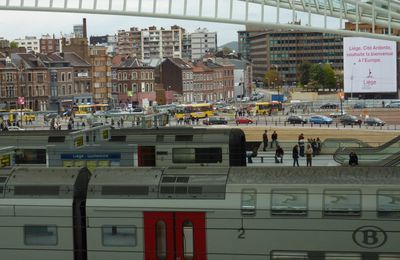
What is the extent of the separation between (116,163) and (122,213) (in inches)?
262

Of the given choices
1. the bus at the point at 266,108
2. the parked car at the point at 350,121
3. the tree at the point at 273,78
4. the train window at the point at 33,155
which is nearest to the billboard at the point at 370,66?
the bus at the point at 266,108

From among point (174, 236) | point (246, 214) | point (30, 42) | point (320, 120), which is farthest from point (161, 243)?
point (30, 42)

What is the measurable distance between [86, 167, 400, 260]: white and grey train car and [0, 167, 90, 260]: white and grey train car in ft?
0.53

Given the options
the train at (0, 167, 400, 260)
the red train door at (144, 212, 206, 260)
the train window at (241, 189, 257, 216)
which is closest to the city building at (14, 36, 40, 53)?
the train at (0, 167, 400, 260)

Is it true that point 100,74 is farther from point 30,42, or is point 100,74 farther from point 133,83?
point 30,42

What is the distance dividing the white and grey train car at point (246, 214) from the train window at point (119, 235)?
10 millimetres

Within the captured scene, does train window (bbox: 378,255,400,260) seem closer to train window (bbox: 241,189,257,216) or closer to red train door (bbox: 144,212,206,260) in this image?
train window (bbox: 241,189,257,216)

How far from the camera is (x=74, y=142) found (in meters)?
13.3

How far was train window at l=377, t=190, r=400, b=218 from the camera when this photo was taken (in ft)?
25.5

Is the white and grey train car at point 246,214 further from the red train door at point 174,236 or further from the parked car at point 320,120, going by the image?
the parked car at point 320,120

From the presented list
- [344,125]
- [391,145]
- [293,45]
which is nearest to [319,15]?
[391,145]

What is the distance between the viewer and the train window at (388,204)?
7777 mm

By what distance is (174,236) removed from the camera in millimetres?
8188

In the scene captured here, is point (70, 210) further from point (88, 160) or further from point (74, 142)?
point (88, 160)
